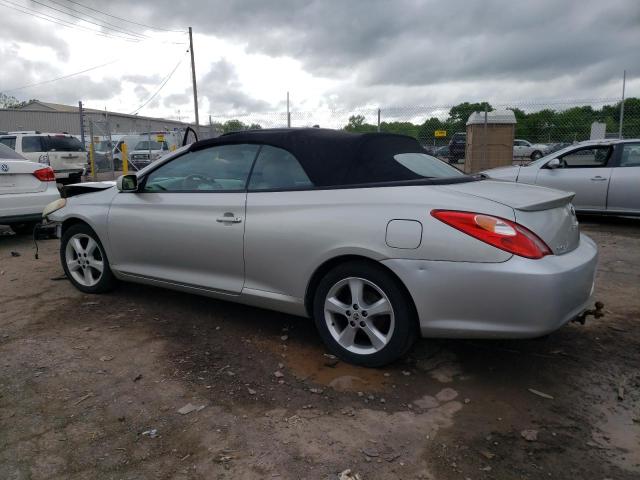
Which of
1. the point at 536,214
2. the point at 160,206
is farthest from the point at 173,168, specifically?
the point at 536,214

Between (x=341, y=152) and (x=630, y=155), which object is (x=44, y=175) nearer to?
(x=341, y=152)

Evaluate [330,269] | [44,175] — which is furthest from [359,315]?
[44,175]

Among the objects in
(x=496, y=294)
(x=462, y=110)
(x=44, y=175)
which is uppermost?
(x=462, y=110)

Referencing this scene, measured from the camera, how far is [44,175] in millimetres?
7301

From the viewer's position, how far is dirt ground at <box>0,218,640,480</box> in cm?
228

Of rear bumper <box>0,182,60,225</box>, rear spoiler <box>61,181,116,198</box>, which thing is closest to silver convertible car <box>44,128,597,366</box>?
rear spoiler <box>61,181,116,198</box>

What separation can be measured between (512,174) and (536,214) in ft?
20.3

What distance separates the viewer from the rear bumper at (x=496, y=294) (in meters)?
2.63

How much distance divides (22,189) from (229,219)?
494 cm

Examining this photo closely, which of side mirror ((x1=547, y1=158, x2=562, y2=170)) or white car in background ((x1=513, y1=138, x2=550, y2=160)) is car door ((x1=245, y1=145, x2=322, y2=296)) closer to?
side mirror ((x1=547, y1=158, x2=562, y2=170))

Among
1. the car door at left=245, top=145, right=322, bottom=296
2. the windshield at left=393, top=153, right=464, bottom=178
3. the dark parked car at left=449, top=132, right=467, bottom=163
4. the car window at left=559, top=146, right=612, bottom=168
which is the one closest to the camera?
the car door at left=245, top=145, right=322, bottom=296

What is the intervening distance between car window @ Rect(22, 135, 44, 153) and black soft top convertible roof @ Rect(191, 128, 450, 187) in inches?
492

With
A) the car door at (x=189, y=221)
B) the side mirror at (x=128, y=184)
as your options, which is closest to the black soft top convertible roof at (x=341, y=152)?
the car door at (x=189, y=221)

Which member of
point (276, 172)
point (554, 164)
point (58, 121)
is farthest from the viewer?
point (58, 121)
